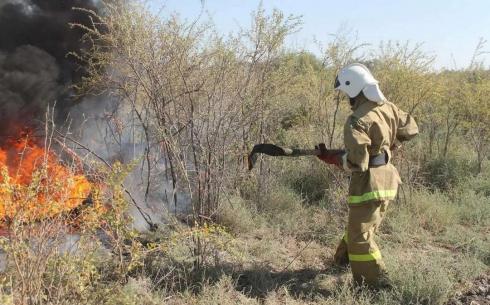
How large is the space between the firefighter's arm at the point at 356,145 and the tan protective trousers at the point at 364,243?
15.5 inches

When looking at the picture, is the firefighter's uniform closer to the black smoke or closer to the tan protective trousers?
the tan protective trousers

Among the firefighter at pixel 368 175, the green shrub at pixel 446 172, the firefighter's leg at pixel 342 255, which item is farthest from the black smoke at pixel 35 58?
the green shrub at pixel 446 172

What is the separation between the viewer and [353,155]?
Result: 3.83 m

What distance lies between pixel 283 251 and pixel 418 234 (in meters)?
1.67

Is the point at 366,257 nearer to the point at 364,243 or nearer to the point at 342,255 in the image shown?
the point at 364,243

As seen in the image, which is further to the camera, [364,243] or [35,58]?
[35,58]

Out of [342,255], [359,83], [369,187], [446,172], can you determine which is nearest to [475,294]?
[342,255]

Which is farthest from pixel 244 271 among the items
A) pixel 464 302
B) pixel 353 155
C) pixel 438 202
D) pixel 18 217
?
pixel 438 202

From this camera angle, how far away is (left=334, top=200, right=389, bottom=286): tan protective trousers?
13.3 feet

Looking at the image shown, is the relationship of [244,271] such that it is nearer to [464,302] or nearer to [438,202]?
[464,302]

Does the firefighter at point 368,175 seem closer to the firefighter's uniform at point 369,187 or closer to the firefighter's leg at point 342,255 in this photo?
the firefighter's uniform at point 369,187

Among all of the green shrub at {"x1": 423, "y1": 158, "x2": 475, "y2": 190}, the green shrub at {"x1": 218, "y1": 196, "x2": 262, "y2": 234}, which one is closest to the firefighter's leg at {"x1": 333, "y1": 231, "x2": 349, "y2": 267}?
the green shrub at {"x1": 218, "y1": 196, "x2": 262, "y2": 234}

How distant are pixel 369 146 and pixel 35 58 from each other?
4558 millimetres

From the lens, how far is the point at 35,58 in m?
6.36
